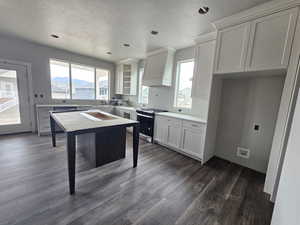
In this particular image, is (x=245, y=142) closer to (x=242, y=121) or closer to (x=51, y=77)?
(x=242, y=121)

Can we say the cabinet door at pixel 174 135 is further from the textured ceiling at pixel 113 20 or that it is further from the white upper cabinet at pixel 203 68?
the textured ceiling at pixel 113 20

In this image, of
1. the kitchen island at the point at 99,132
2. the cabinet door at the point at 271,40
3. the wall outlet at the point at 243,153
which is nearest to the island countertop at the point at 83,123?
the kitchen island at the point at 99,132

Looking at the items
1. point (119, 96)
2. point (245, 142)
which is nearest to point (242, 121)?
point (245, 142)

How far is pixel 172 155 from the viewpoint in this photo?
3086 millimetres

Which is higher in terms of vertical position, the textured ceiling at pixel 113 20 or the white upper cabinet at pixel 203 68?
the textured ceiling at pixel 113 20

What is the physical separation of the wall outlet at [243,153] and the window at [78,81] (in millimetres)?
A: 5169

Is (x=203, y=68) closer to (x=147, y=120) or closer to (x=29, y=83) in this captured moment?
(x=147, y=120)

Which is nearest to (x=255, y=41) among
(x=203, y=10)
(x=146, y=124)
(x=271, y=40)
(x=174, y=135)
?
(x=271, y=40)

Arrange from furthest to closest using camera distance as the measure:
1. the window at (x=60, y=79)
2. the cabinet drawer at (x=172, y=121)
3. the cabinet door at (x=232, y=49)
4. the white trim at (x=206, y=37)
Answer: the window at (x=60, y=79) < the cabinet drawer at (x=172, y=121) < the white trim at (x=206, y=37) < the cabinet door at (x=232, y=49)

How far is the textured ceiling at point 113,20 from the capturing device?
196 centimetres

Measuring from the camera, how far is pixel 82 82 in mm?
5070

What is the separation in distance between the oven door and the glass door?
3489 millimetres

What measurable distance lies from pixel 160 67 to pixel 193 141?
2.26m

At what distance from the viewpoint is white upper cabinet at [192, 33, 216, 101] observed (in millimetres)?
2715
